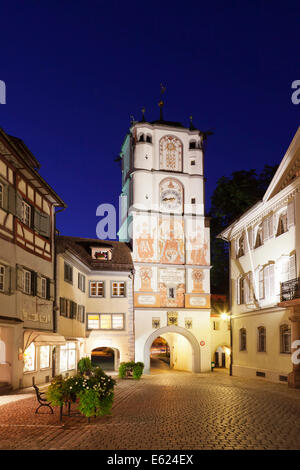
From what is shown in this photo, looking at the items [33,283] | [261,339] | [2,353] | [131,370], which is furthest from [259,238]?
[2,353]

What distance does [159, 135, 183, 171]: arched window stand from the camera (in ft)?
141

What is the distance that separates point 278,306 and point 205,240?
51.0ft

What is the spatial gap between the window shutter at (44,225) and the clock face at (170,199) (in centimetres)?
1653

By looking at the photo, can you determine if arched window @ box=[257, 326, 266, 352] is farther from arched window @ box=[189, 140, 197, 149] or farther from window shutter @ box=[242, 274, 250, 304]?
arched window @ box=[189, 140, 197, 149]

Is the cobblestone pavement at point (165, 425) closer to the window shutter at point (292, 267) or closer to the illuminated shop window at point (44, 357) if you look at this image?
the illuminated shop window at point (44, 357)

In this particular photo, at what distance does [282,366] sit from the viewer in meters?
→ 27.4

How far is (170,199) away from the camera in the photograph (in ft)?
139

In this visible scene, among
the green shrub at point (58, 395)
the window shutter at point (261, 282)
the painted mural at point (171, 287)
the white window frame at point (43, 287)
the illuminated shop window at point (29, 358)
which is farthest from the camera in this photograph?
the painted mural at point (171, 287)

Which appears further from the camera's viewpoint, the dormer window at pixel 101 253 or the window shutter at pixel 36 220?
the dormer window at pixel 101 253

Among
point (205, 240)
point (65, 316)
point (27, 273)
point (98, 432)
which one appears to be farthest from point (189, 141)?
point (98, 432)

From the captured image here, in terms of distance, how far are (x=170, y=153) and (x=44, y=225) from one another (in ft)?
63.2

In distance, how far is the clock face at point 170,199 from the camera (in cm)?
4212

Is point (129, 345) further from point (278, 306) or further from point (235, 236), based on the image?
point (278, 306)

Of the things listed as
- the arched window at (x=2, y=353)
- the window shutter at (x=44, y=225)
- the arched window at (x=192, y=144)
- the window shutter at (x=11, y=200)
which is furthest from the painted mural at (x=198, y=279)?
the arched window at (x=2, y=353)
